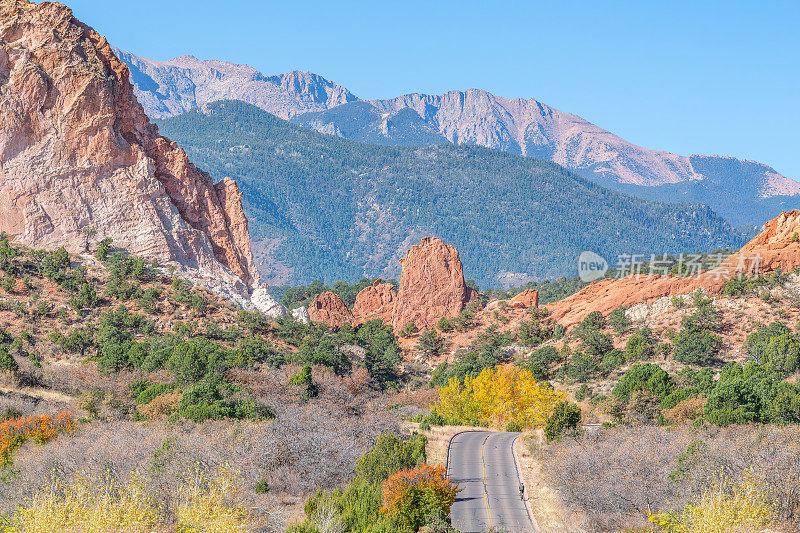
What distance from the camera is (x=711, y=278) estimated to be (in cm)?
6250

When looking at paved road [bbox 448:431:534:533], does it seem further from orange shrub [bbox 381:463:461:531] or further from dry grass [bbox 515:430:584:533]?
orange shrub [bbox 381:463:461:531]

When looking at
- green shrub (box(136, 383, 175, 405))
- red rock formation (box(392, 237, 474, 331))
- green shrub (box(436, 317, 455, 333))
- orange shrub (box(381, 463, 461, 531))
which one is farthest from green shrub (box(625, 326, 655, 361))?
orange shrub (box(381, 463, 461, 531))

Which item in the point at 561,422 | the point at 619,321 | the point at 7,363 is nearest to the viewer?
the point at 561,422

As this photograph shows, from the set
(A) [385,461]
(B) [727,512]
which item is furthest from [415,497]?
(B) [727,512]

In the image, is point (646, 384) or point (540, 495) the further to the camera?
point (646, 384)

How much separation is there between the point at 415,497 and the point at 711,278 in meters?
49.8

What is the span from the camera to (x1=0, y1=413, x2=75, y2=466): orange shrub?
1042 inches

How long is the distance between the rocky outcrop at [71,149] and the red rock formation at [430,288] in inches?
863

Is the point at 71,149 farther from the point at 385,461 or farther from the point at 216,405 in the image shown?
the point at 385,461

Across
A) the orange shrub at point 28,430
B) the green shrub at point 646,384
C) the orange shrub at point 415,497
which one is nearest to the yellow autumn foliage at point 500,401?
the green shrub at point 646,384

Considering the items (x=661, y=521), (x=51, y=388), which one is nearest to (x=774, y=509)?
(x=661, y=521)

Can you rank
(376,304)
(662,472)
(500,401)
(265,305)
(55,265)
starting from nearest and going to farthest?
(662,472) < (500,401) < (55,265) < (265,305) < (376,304)

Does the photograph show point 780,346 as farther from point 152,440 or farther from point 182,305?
point 182,305

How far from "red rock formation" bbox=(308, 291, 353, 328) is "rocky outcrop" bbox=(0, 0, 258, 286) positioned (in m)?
Answer: 16.6
